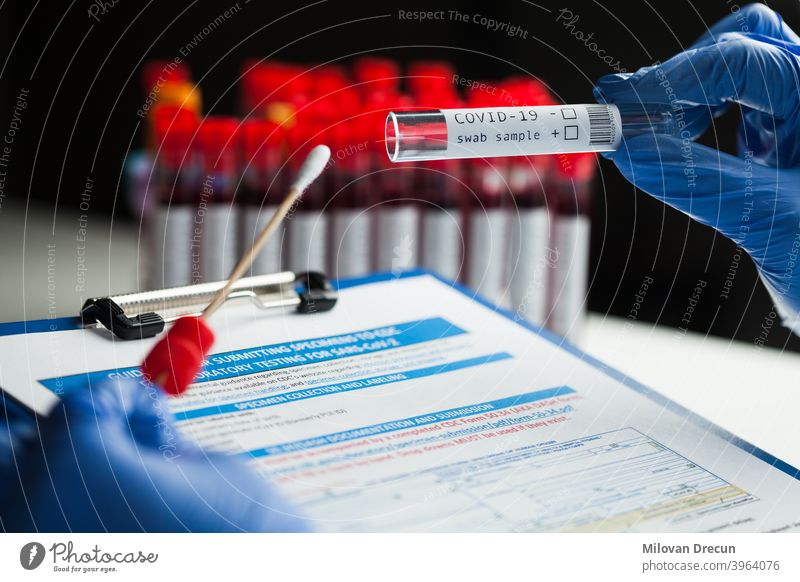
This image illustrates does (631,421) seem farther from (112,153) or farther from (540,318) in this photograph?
(112,153)

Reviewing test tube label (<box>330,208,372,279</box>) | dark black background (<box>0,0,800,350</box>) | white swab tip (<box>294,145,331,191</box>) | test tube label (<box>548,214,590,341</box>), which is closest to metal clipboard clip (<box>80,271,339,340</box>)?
white swab tip (<box>294,145,331,191</box>)

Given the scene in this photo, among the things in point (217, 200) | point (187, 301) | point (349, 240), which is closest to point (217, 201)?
point (217, 200)

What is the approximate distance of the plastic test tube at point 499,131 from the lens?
0.60 m

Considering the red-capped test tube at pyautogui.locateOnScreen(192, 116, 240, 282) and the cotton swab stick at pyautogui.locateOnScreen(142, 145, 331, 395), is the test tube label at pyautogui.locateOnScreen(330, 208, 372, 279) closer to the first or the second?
the red-capped test tube at pyautogui.locateOnScreen(192, 116, 240, 282)

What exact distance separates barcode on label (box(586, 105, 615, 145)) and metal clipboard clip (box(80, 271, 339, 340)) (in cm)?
27

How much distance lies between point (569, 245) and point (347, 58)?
21.6 inches

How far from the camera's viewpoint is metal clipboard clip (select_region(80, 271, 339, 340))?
724 millimetres

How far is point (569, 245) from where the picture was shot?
1.23 m

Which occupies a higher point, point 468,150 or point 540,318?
point 468,150

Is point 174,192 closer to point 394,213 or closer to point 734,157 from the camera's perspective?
point 394,213

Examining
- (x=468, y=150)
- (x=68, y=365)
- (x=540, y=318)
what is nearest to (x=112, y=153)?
(x=540, y=318)

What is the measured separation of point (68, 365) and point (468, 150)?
1.01 ft

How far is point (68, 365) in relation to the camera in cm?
67

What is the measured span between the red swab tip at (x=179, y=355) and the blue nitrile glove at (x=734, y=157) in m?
0.31
